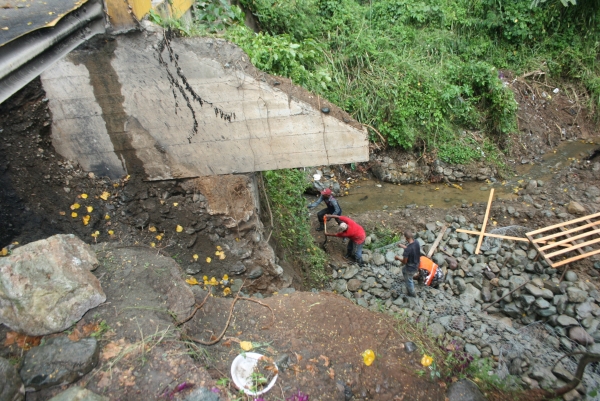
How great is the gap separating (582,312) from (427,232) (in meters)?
2.54

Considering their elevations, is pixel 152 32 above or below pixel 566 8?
above

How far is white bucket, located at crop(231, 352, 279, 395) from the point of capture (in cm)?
280

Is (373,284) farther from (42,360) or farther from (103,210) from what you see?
(42,360)

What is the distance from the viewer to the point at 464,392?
310 centimetres

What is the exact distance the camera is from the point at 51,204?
14.3 feet

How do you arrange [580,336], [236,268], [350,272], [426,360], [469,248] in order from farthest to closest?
[469,248] → [350,272] → [236,268] → [580,336] → [426,360]

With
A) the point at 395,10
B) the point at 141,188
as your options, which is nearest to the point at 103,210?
the point at 141,188

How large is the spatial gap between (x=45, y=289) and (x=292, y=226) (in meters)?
3.58

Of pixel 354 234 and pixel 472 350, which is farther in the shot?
pixel 354 234

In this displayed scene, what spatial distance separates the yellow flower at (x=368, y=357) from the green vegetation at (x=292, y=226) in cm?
253

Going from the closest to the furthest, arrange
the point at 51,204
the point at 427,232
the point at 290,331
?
the point at 290,331
the point at 51,204
the point at 427,232

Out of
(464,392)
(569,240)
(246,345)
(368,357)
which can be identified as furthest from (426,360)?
(569,240)

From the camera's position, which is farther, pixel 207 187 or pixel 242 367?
pixel 207 187

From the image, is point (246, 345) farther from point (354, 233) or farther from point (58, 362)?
point (354, 233)
